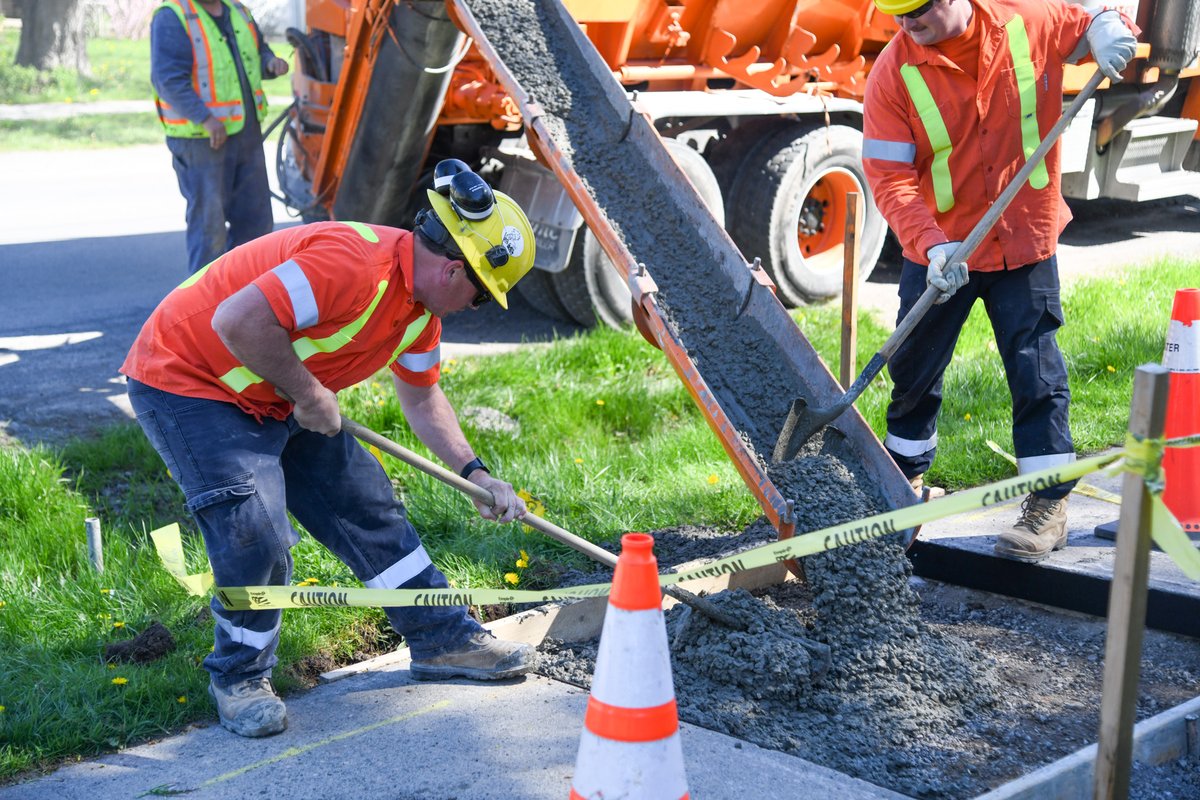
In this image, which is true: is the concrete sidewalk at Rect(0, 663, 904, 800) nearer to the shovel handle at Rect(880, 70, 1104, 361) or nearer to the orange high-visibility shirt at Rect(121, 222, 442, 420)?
the orange high-visibility shirt at Rect(121, 222, 442, 420)

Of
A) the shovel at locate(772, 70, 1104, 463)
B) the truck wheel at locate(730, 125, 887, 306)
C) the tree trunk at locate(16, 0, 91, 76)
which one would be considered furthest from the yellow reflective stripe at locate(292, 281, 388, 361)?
the tree trunk at locate(16, 0, 91, 76)

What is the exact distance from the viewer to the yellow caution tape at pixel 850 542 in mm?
2418

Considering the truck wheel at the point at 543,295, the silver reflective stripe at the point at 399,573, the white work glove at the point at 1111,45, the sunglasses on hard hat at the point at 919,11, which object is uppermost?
the sunglasses on hard hat at the point at 919,11

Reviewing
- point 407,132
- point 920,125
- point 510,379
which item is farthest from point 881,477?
point 407,132

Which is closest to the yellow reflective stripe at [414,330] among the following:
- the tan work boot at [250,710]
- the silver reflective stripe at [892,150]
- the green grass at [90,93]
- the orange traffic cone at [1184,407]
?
the tan work boot at [250,710]

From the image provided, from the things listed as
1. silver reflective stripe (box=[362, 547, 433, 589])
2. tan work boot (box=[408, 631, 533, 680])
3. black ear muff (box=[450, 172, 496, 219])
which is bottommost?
tan work boot (box=[408, 631, 533, 680])

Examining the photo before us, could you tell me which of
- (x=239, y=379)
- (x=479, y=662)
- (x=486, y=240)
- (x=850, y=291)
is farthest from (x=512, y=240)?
(x=850, y=291)

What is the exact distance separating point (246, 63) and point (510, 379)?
237cm

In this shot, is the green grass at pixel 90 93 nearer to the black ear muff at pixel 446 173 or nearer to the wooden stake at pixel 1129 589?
the black ear muff at pixel 446 173

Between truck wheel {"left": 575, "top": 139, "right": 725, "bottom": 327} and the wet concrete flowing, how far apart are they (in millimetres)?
2023

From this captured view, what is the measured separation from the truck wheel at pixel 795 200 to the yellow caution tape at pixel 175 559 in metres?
4.68

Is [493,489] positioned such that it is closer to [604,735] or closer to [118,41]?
[604,735]

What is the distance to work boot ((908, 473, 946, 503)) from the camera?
474 centimetres

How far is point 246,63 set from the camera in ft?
22.9
